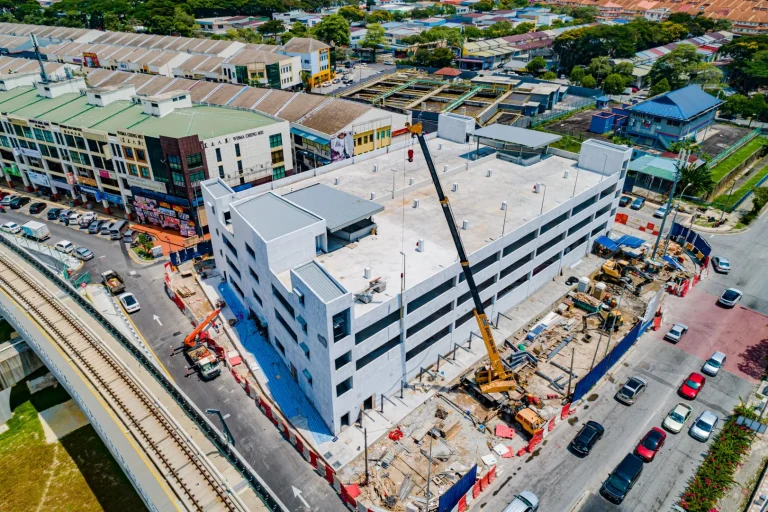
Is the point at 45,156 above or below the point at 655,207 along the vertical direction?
above

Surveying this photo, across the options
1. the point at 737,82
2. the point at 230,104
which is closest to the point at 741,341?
the point at 230,104

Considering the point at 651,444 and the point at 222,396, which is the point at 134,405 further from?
the point at 651,444

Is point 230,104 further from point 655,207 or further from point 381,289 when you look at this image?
point 655,207

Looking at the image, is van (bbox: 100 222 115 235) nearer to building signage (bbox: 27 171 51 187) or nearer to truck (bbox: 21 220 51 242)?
truck (bbox: 21 220 51 242)

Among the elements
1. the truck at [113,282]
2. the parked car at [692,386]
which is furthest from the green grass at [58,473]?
the parked car at [692,386]

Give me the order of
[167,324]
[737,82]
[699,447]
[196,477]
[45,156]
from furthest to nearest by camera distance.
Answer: [737,82], [45,156], [167,324], [699,447], [196,477]

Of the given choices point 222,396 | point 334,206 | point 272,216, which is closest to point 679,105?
point 334,206
